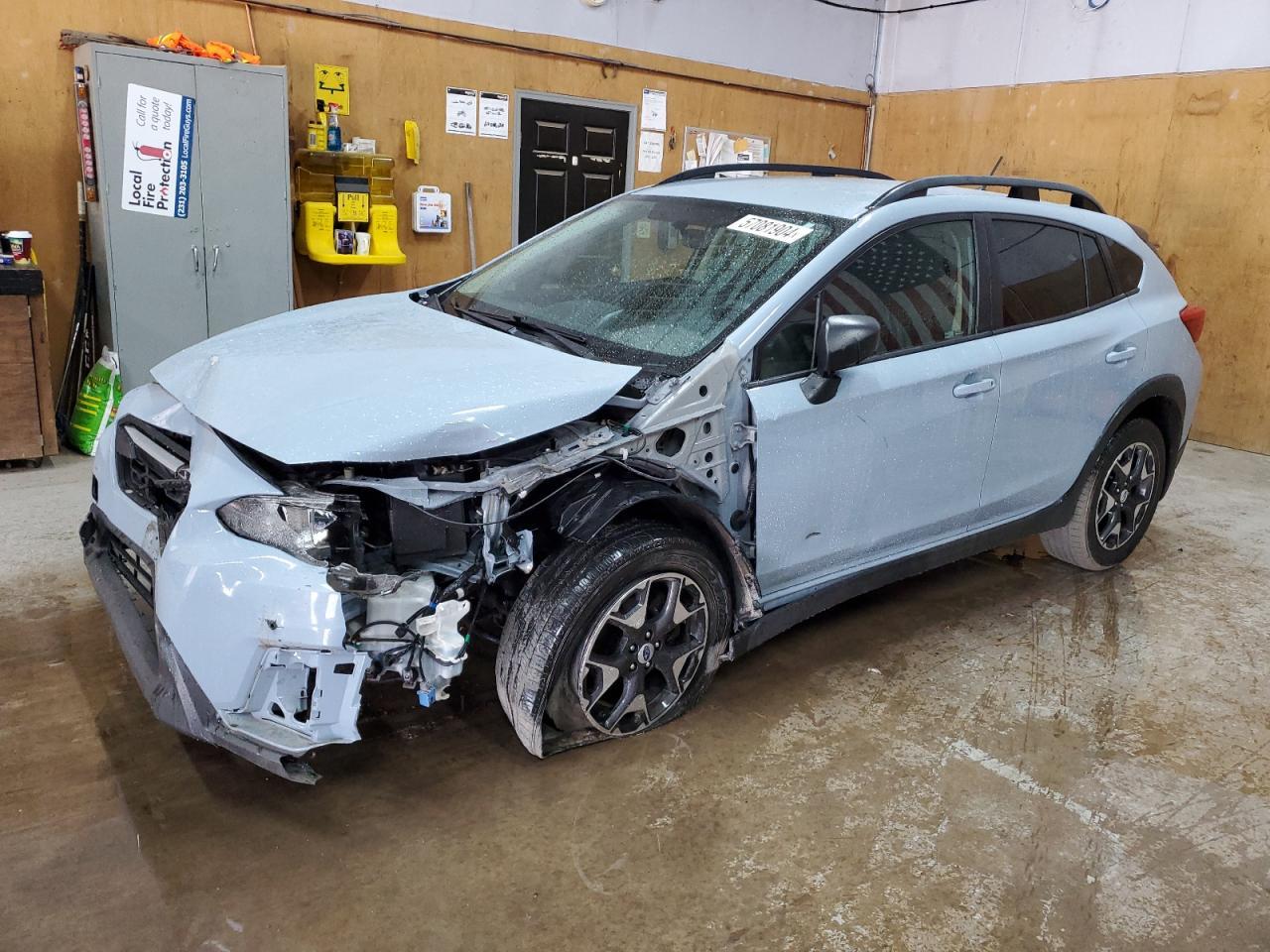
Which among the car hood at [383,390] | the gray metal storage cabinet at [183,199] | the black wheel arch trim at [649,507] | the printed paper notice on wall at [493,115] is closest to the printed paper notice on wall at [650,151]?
the printed paper notice on wall at [493,115]

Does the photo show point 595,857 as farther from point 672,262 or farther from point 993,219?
point 993,219

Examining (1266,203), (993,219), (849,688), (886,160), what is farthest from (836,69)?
(849,688)

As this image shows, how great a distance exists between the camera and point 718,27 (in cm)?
731

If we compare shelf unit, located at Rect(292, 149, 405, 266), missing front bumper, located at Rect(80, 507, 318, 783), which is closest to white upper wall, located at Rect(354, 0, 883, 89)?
shelf unit, located at Rect(292, 149, 405, 266)

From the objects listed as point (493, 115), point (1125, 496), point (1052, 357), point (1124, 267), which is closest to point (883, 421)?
point (1052, 357)

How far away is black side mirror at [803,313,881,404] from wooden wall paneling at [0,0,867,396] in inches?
169

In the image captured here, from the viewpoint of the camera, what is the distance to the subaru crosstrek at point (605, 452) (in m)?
2.08

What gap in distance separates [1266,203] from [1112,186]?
1058 mm

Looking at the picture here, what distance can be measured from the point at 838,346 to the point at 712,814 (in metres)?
1.22

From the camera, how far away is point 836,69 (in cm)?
824

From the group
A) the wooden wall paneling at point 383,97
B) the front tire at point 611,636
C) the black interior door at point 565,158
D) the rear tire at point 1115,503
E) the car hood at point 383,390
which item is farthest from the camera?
the black interior door at point 565,158

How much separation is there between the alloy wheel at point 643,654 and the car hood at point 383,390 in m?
0.53

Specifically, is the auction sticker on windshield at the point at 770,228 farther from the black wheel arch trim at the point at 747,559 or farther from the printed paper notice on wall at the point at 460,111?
the printed paper notice on wall at the point at 460,111

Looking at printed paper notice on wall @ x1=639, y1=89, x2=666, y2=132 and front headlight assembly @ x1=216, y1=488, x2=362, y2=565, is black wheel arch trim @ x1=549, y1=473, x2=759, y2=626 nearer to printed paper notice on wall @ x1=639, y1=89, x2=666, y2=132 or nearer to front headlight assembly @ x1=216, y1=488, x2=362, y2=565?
front headlight assembly @ x1=216, y1=488, x2=362, y2=565
